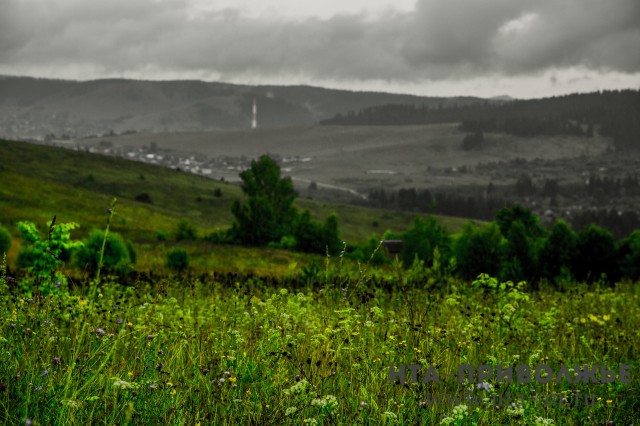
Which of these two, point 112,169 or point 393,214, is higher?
point 112,169

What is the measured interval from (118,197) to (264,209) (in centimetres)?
6336

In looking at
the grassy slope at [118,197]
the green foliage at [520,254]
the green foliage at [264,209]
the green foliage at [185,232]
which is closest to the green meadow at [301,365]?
the green foliage at [520,254]

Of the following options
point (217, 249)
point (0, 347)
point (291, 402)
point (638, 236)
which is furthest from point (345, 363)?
point (217, 249)

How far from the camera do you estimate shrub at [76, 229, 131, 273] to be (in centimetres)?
2077

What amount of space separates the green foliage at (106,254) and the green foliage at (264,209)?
27.0 m

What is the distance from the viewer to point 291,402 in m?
5.77

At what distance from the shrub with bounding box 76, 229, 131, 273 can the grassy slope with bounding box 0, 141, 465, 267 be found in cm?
764

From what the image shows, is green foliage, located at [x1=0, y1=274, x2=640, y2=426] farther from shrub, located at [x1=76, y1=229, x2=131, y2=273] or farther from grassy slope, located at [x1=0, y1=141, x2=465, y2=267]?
grassy slope, located at [x1=0, y1=141, x2=465, y2=267]

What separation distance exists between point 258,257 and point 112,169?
120m

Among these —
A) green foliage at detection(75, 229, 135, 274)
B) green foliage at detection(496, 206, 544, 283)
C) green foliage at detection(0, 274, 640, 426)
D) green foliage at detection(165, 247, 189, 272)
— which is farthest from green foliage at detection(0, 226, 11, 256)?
green foliage at detection(496, 206, 544, 283)

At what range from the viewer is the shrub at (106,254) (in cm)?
2077

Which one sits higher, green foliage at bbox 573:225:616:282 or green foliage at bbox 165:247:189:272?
green foliage at bbox 573:225:616:282

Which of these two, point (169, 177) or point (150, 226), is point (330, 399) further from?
point (169, 177)

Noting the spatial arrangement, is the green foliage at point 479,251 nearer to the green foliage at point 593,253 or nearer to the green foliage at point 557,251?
the green foliage at point 557,251
